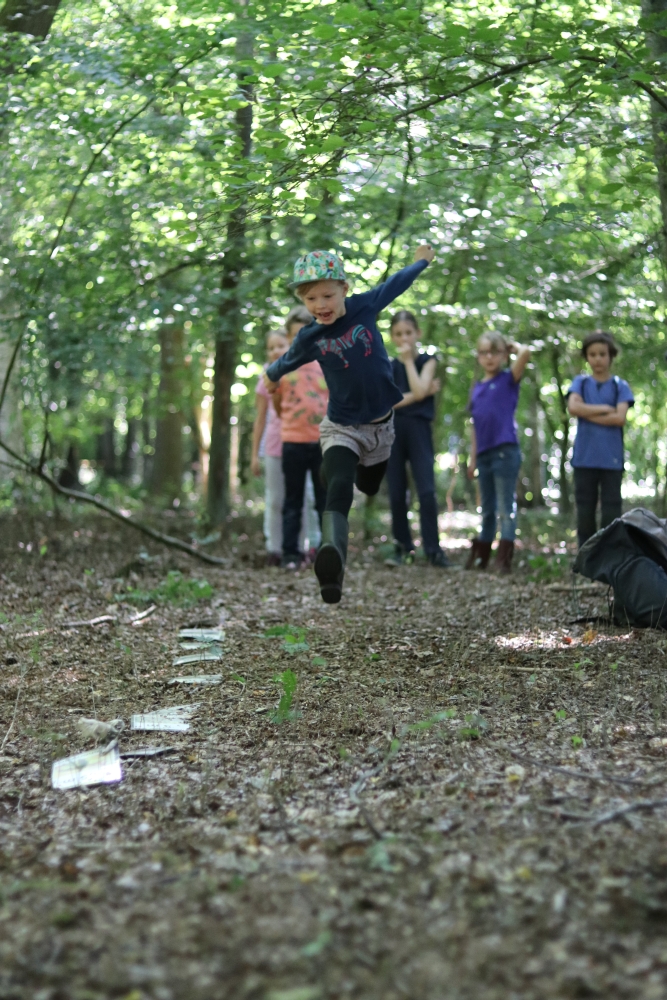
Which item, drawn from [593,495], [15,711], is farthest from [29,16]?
[15,711]

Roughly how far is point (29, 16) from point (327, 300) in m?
5.54

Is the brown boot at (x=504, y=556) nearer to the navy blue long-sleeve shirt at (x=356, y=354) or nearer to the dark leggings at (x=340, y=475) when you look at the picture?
the dark leggings at (x=340, y=475)

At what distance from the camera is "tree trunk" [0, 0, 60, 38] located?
8.09 m

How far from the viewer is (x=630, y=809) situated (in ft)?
9.11

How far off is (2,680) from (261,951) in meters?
2.98

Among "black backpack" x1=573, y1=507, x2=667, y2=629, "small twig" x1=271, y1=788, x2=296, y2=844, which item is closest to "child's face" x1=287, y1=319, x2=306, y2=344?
"black backpack" x1=573, y1=507, x2=667, y2=629

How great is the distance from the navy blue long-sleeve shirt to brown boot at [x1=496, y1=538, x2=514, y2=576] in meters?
3.14

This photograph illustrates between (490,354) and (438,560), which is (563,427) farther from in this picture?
(438,560)

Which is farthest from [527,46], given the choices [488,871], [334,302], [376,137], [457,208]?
[488,871]

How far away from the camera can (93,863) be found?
2.69 metres

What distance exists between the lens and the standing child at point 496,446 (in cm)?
776

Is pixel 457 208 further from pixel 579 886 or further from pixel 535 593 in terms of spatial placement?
pixel 579 886

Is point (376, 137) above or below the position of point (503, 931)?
above

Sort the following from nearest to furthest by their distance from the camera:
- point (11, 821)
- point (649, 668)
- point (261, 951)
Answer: point (261, 951) < point (11, 821) < point (649, 668)
